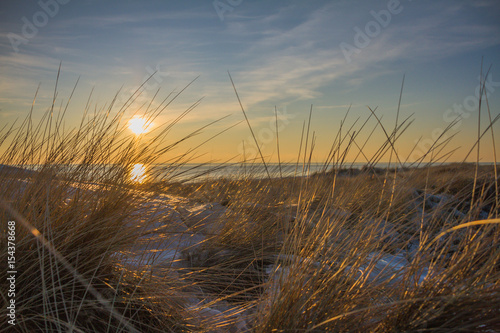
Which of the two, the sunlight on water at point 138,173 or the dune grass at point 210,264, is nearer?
the dune grass at point 210,264

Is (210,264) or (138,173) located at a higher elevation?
(138,173)

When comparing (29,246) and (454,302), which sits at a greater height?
(29,246)

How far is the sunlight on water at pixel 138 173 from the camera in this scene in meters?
1.91

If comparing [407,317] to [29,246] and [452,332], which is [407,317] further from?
[29,246]

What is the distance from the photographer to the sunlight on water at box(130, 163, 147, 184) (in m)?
1.91

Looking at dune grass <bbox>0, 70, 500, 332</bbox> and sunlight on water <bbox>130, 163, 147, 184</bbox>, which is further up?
sunlight on water <bbox>130, 163, 147, 184</bbox>

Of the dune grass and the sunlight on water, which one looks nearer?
the dune grass

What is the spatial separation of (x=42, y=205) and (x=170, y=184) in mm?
646

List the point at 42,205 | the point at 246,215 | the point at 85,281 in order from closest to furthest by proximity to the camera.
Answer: the point at 85,281 → the point at 42,205 → the point at 246,215

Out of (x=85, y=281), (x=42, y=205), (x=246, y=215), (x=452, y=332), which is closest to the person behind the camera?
(x=452, y=332)

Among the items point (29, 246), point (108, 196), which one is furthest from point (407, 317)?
point (29, 246)

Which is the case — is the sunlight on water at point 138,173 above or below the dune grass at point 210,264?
above

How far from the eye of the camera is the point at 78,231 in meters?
1.53

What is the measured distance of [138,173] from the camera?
1.93 m
